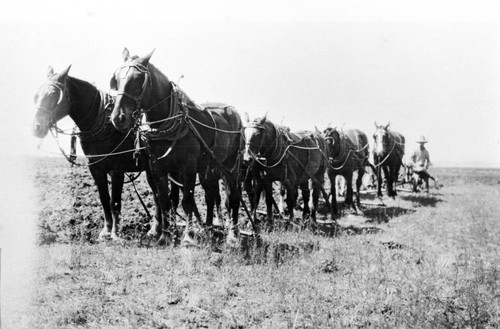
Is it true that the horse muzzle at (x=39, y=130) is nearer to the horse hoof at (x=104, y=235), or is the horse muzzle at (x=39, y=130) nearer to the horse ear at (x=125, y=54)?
the horse ear at (x=125, y=54)

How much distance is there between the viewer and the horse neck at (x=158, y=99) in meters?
5.23

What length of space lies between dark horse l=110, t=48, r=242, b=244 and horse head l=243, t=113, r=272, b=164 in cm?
Answer: 99

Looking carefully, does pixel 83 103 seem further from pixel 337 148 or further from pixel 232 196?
pixel 337 148

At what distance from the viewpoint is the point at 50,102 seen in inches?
211

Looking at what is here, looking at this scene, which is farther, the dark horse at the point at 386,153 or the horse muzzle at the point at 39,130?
the dark horse at the point at 386,153

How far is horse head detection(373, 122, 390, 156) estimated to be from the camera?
14.6 m

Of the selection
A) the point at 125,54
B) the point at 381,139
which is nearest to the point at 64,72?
the point at 125,54

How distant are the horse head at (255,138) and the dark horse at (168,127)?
3.25 feet

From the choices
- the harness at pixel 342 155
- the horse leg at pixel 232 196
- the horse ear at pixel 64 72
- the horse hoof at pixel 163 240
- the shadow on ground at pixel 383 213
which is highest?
the horse ear at pixel 64 72

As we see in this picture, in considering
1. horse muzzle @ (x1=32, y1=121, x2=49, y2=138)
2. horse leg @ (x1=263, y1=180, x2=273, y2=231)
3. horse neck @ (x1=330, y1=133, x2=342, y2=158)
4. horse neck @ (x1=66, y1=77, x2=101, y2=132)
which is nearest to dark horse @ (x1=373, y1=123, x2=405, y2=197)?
horse neck @ (x1=330, y1=133, x2=342, y2=158)

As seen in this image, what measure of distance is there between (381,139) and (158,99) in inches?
438

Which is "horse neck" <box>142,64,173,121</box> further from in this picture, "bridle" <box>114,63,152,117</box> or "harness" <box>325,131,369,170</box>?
"harness" <box>325,131,369,170</box>

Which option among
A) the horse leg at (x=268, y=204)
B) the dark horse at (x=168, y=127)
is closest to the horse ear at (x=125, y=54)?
the dark horse at (x=168, y=127)

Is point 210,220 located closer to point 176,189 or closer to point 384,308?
point 176,189
